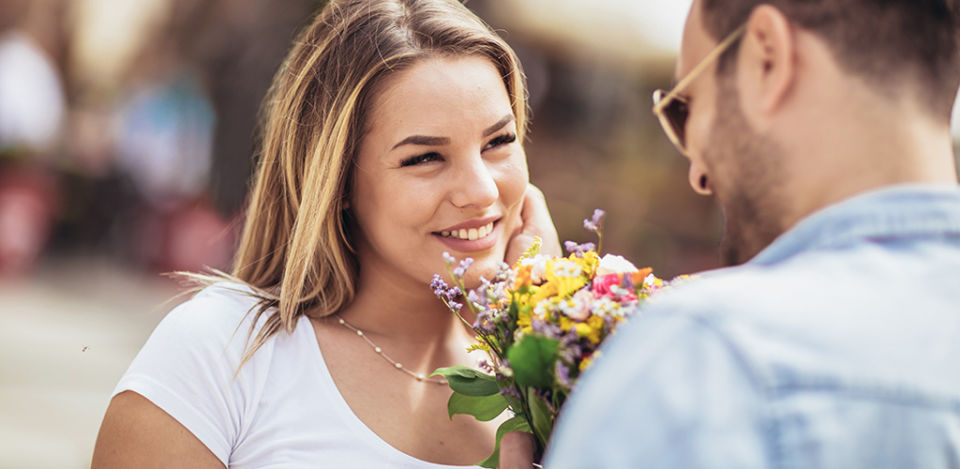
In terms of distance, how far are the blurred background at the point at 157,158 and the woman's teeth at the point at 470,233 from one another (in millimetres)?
1348

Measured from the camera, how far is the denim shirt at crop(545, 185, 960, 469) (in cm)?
100

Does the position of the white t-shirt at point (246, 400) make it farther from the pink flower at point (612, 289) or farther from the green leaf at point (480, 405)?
the pink flower at point (612, 289)

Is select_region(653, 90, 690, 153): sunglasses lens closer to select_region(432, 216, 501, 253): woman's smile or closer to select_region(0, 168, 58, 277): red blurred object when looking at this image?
select_region(432, 216, 501, 253): woman's smile

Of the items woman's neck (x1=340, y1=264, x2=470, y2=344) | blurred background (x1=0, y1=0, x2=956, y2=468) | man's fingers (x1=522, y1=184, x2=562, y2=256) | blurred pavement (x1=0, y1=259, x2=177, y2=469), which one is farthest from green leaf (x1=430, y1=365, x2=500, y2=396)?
blurred pavement (x1=0, y1=259, x2=177, y2=469)

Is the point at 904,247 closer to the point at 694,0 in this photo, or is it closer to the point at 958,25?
the point at 958,25

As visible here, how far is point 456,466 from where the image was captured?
7.23ft

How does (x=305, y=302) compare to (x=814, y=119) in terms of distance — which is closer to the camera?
(x=814, y=119)

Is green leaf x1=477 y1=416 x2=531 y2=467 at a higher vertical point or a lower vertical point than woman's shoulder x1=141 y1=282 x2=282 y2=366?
lower

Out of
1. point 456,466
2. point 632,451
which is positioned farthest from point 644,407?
point 456,466

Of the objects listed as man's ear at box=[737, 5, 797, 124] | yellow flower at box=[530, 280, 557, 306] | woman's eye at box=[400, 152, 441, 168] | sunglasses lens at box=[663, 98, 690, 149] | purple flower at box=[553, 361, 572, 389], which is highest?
man's ear at box=[737, 5, 797, 124]

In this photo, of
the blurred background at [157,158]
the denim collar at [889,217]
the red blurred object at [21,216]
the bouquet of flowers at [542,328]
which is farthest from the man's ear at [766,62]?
the red blurred object at [21,216]

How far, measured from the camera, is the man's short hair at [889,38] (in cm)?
118

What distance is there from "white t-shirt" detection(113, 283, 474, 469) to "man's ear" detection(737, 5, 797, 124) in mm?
1286

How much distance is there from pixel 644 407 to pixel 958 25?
737mm
